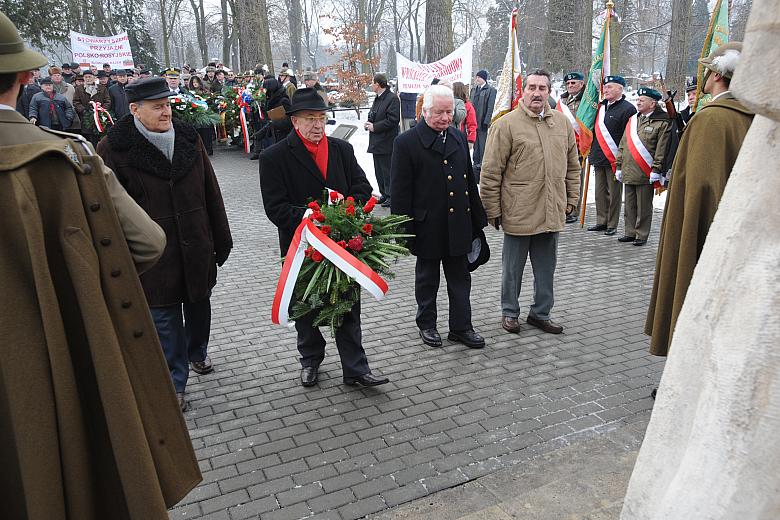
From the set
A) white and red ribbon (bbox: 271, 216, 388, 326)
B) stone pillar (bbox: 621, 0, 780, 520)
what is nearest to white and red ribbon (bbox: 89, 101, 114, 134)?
white and red ribbon (bbox: 271, 216, 388, 326)

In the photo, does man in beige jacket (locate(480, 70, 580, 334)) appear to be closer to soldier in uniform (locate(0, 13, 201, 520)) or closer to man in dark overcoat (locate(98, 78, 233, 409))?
man in dark overcoat (locate(98, 78, 233, 409))

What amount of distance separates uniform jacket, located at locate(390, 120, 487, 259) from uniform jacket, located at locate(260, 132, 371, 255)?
660mm

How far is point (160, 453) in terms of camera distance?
8.04ft

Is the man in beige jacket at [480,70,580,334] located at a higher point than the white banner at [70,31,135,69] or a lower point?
lower

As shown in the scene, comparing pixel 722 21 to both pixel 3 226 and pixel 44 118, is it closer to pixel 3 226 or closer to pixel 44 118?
pixel 3 226

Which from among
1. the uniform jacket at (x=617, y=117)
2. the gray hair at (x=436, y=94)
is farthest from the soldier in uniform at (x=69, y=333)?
the uniform jacket at (x=617, y=117)

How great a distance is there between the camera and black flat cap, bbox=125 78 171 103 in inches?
166

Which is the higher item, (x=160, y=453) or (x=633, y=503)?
(x=633, y=503)

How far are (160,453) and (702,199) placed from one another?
2936 millimetres

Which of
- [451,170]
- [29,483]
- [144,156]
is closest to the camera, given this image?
[29,483]

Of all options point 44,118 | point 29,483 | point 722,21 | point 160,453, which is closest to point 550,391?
point 160,453

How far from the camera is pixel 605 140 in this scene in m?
9.59

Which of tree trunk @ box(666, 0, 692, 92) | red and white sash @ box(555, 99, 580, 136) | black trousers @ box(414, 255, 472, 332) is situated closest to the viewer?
black trousers @ box(414, 255, 472, 332)

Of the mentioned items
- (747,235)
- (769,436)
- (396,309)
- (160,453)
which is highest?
(747,235)
